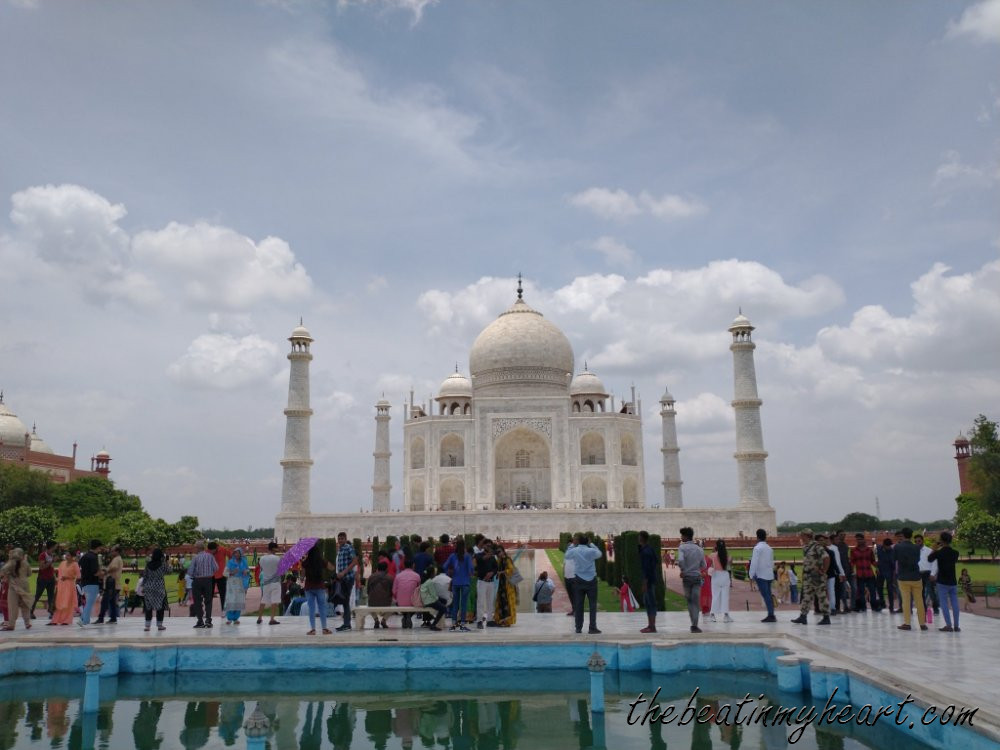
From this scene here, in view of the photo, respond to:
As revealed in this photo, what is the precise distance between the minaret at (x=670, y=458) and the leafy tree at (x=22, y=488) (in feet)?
81.7

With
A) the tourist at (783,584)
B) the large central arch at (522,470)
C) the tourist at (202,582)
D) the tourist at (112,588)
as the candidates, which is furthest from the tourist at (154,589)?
the large central arch at (522,470)

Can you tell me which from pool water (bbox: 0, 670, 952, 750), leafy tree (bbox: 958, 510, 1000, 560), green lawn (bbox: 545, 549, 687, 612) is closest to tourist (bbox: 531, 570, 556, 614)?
green lawn (bbox: 545, 549, 687, 612)

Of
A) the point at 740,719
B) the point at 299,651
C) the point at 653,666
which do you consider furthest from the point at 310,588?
the point at 740,719

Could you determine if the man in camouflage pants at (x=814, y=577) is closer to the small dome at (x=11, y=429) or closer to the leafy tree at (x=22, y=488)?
the leafy tree at (x=22, y=488)

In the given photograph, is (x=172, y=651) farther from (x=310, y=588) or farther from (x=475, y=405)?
(x=475, y=405)

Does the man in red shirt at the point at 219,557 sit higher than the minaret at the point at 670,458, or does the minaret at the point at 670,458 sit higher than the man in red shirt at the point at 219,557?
the minaret at the point at 670,458

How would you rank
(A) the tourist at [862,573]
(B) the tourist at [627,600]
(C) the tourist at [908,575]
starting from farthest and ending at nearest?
1. (B) the tourist at [627,600]
2. (A) the tourist at [862,573]
3. (C) the tourist at [908,575]

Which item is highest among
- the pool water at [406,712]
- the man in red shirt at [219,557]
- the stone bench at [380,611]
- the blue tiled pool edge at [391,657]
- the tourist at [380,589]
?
the man in red shirt at [219,557]

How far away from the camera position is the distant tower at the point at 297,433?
29.2 metres

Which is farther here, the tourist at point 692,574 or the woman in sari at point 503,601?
the woman in sari at point 503,601

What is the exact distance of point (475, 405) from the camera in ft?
112

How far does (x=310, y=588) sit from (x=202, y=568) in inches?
59.3

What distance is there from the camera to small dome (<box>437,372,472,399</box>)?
3873cm

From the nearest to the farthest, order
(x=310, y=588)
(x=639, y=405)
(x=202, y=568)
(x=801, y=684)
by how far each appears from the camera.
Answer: (x=801, y=684) → (x=310, y=588) → (x=202, y=568) → (x=639, y=405)
